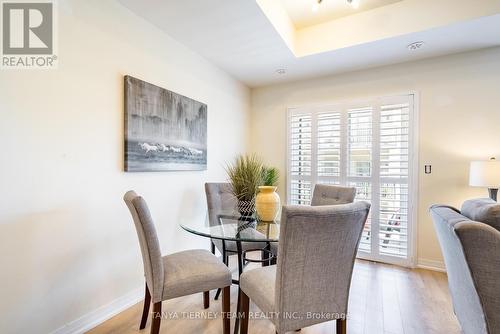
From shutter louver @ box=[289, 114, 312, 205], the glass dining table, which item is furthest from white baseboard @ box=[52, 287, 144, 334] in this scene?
shutter louver @ box=[289, 114, 312, 205]

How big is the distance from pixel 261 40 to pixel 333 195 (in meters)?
1.72

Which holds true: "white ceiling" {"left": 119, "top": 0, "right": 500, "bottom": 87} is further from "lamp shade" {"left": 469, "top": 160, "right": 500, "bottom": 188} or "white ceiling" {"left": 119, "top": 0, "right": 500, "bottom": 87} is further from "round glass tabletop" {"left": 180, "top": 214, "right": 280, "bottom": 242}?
"round glass tabletop" {"left": 180, "top": 214, "right": 280, "bottom": 242}

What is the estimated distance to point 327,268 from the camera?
1.22 metres

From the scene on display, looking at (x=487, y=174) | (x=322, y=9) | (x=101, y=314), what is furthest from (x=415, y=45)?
(x=101, y=314)

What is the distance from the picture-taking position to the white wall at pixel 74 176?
4.66 feet

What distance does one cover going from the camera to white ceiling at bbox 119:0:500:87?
202 centimetres

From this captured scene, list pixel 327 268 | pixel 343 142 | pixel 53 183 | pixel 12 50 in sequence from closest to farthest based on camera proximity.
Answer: pixel 327 268, pixel 12 50, pixel 53 183, pixel 343 142

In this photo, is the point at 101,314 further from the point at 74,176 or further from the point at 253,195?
the point at 253,195

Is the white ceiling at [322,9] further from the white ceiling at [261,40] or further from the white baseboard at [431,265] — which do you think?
the white baseboard at [431,265]

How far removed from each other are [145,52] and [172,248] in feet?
6.16

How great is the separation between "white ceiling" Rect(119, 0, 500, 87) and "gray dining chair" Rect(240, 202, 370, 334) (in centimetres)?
175

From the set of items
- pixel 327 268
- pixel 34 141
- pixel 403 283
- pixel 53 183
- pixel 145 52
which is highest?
pixel 145 52

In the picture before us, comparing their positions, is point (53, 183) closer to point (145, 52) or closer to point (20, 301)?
point (20, 301)

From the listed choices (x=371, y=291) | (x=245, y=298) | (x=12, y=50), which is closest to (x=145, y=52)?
(x=12, y=50)
